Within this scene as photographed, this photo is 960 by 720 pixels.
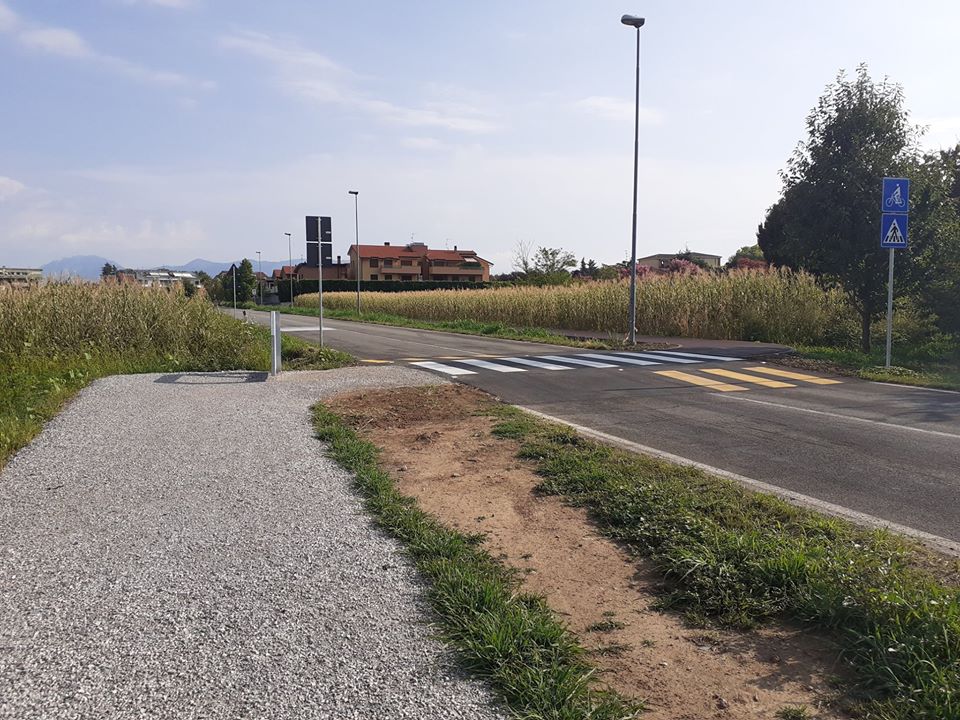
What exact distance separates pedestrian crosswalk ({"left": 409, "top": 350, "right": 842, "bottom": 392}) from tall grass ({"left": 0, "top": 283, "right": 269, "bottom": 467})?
13.8ft

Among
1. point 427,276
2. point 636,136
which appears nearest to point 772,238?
point 636,136

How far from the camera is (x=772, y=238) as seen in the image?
45.9 m

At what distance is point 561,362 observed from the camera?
1577cm

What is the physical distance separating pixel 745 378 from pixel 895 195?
4.77m

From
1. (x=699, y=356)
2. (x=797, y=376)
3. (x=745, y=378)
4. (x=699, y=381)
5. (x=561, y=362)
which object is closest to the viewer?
(x=699, y=381)

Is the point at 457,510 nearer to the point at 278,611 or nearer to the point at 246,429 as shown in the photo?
the point at 278,611

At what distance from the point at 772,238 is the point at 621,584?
46449 mm

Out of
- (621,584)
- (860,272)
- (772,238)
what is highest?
(772,238)

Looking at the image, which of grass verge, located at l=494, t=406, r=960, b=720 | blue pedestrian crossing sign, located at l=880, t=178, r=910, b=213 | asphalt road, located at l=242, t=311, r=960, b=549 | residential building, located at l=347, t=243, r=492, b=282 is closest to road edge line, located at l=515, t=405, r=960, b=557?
asphalt road, located at l=242, t=311, r=960, b=549

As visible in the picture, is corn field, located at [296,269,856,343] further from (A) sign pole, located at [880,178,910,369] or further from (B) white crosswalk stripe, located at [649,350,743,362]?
(A) sign pole, located at [880,178,910,369]

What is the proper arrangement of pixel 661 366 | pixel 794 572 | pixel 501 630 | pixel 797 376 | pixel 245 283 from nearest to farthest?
pixel 501 630
pixel 794 572
pixel 797 376
pixel 661 366
pixel 245 283

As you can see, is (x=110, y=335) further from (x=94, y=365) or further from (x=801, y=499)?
(x=801, y=499)

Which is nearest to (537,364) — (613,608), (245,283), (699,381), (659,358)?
(659,358)

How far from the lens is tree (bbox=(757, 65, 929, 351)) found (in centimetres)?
1711
